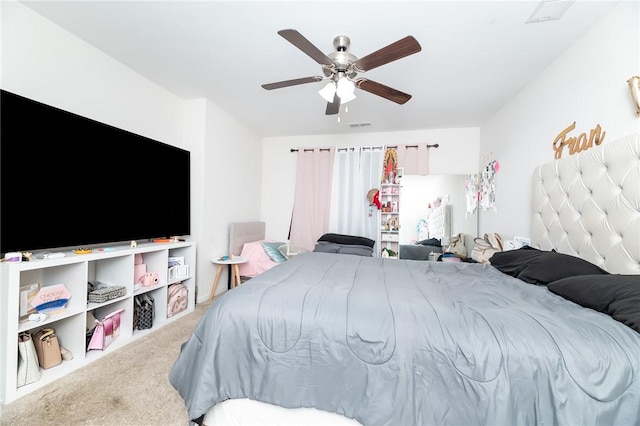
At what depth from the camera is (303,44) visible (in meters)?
1.42

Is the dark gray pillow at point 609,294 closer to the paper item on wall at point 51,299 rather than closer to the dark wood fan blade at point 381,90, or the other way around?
the dark wood fan blade at point 381,90

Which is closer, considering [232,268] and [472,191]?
[232,268]

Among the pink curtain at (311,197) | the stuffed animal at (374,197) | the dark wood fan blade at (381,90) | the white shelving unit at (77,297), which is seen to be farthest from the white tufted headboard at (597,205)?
the white shelving unit at (77,297)

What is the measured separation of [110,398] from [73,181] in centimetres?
151

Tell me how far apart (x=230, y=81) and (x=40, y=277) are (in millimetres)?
2282

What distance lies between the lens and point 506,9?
1622 mm

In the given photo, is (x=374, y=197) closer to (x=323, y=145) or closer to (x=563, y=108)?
(x=323, y=145)

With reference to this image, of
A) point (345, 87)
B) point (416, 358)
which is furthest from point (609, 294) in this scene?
point (345, 87)

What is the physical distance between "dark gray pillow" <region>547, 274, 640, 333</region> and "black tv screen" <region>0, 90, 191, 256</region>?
3.12 metres

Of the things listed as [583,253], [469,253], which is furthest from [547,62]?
[469,253]

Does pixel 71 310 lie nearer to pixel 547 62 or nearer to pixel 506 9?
pixel 506 9

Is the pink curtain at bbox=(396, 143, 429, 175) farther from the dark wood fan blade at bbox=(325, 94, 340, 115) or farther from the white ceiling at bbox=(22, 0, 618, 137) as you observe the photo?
the dark wood fan blade at bbox=(325, 94, 340, 115)

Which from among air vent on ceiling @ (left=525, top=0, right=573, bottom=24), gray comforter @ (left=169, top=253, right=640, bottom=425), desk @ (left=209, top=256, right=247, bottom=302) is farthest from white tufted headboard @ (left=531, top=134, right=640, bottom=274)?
desk @ (left=209, top=256, right=247, bottom=302)

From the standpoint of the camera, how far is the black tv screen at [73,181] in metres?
1.57
